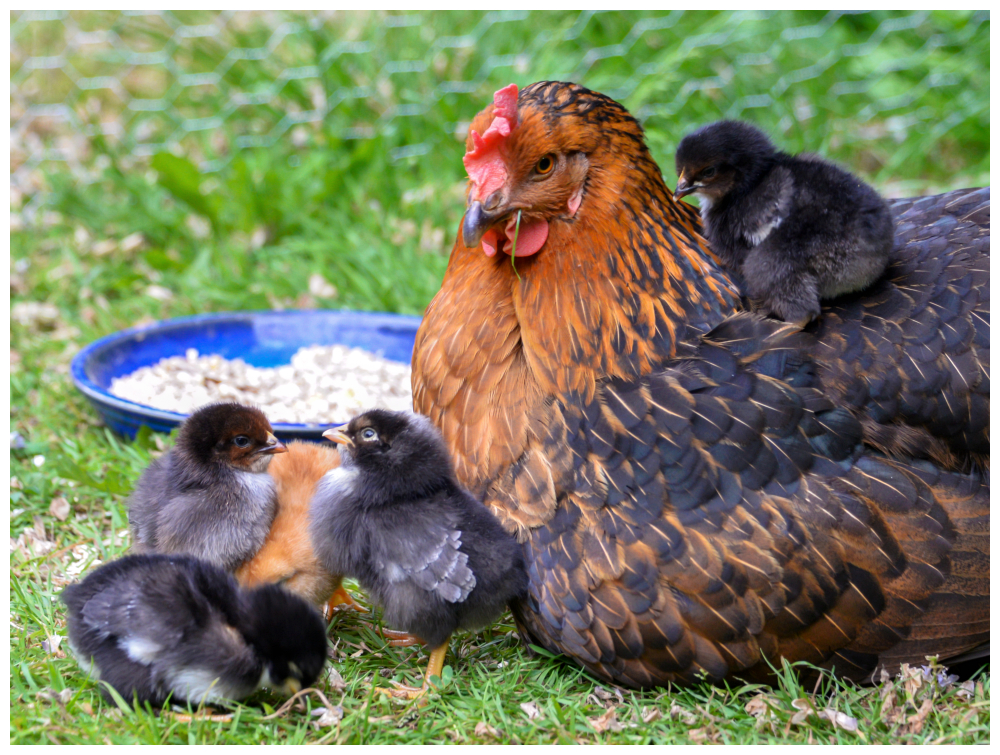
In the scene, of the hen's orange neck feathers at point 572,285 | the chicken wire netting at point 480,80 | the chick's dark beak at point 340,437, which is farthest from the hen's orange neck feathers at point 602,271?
the chicken wire netting at point 480,80

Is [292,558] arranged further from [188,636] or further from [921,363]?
[921,363]

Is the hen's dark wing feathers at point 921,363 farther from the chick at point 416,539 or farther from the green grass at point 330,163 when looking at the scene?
the green grass at point 330,163

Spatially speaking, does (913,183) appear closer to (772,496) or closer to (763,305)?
(763,305)

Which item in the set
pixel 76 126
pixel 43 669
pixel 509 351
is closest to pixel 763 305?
pixel 509 351

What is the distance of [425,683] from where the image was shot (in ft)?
7.00

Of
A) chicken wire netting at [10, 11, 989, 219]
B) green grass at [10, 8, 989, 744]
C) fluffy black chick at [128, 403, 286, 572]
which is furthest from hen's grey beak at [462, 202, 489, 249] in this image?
chicken wire netting at [10, 11, 989, 219]

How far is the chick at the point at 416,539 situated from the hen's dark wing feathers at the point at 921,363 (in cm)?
86

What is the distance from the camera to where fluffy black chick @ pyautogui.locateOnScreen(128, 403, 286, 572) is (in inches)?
88.3

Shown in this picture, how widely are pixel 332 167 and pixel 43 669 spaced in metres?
3.01

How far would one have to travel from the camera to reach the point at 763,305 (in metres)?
2.21

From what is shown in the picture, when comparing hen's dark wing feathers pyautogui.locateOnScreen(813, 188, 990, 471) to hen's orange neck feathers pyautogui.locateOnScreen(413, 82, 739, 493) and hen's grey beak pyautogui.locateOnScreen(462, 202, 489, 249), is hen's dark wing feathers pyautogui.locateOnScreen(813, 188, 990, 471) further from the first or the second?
hen's grey beak pyautogui.locateOnScreen(462, 202, 489, 249)

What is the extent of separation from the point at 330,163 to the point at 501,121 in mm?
2842

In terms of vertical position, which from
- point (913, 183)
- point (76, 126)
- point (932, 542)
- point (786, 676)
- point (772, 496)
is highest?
point (76, 126)

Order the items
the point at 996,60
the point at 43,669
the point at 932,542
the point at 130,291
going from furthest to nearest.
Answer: the point at 130,291
the point at 996,60
the point at 43,669
the point at 932,542
